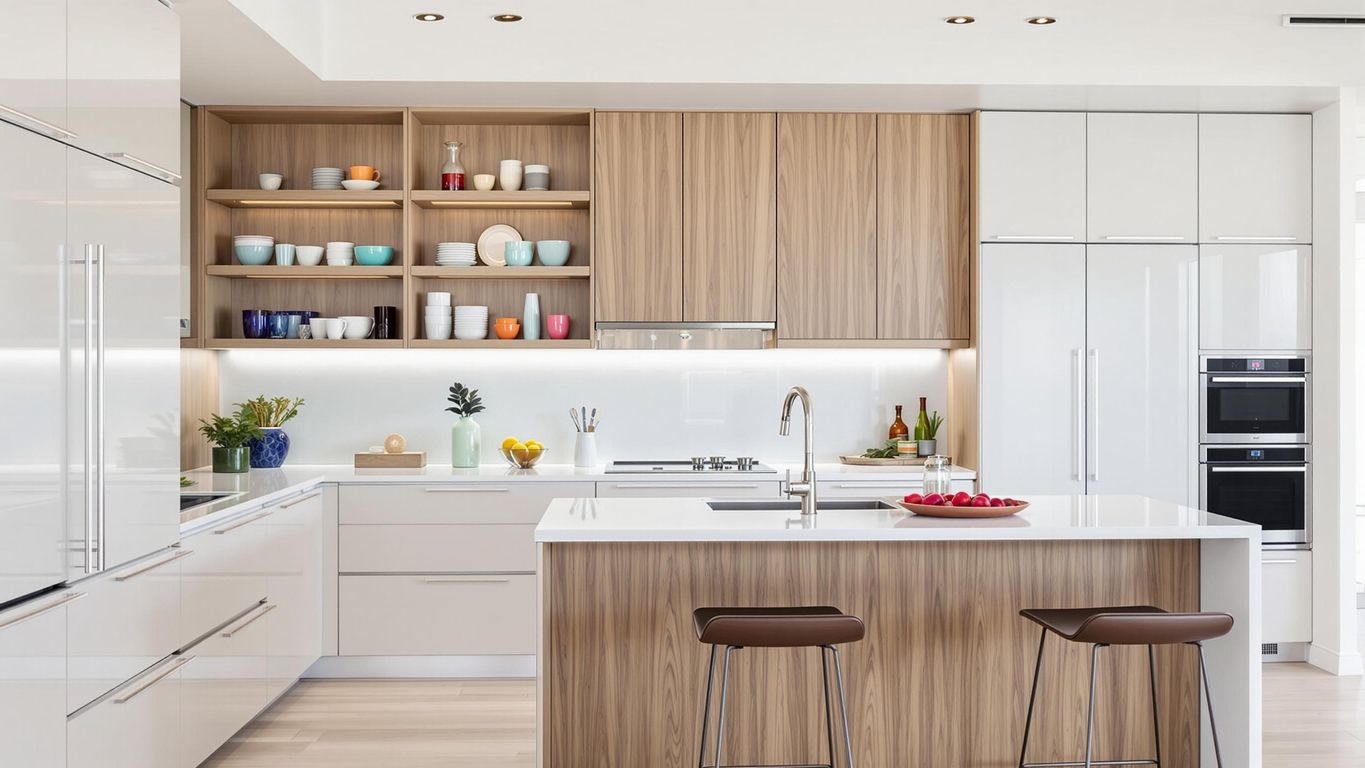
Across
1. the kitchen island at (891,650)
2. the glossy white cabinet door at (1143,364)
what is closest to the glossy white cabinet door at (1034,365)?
the glossy white cabinet door at (1143,364)

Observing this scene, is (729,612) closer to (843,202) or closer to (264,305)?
(843,202)

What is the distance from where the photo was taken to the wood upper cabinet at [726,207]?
485 cm

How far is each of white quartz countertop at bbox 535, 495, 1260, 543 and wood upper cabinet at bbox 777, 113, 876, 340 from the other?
1880mm

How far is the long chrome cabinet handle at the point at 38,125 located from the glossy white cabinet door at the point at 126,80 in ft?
0.18

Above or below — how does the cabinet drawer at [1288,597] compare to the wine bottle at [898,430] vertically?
below

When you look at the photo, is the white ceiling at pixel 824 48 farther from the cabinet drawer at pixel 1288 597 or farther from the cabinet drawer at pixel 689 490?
the cabinet drawer at pixel 1288 597

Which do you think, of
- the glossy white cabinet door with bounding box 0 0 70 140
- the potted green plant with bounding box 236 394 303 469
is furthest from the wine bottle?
the glossy white cabinet door with bounding box 0 0 70 140

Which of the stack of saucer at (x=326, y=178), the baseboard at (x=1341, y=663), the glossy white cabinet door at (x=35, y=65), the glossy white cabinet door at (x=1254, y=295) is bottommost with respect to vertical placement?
the baseboard at (x=1341, y=663)

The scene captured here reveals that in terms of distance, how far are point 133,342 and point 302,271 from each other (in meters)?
2.07

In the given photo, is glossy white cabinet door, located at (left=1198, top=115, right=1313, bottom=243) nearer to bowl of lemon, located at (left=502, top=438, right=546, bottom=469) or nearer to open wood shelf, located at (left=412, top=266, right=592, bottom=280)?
open wood shelf, located at (left=412, top=266, right=592, bottom=280)

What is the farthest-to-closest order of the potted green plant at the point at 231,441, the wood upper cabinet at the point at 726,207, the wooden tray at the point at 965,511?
the wood upper cabinet at the point at 726,207
the potted green plant at the point at 231,441
the wooden tray at the point at 965,511

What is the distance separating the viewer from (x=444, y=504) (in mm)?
4586

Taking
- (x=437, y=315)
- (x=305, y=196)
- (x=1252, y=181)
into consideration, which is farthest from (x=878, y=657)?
(x=305, y=196)

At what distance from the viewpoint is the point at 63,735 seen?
2.45m
